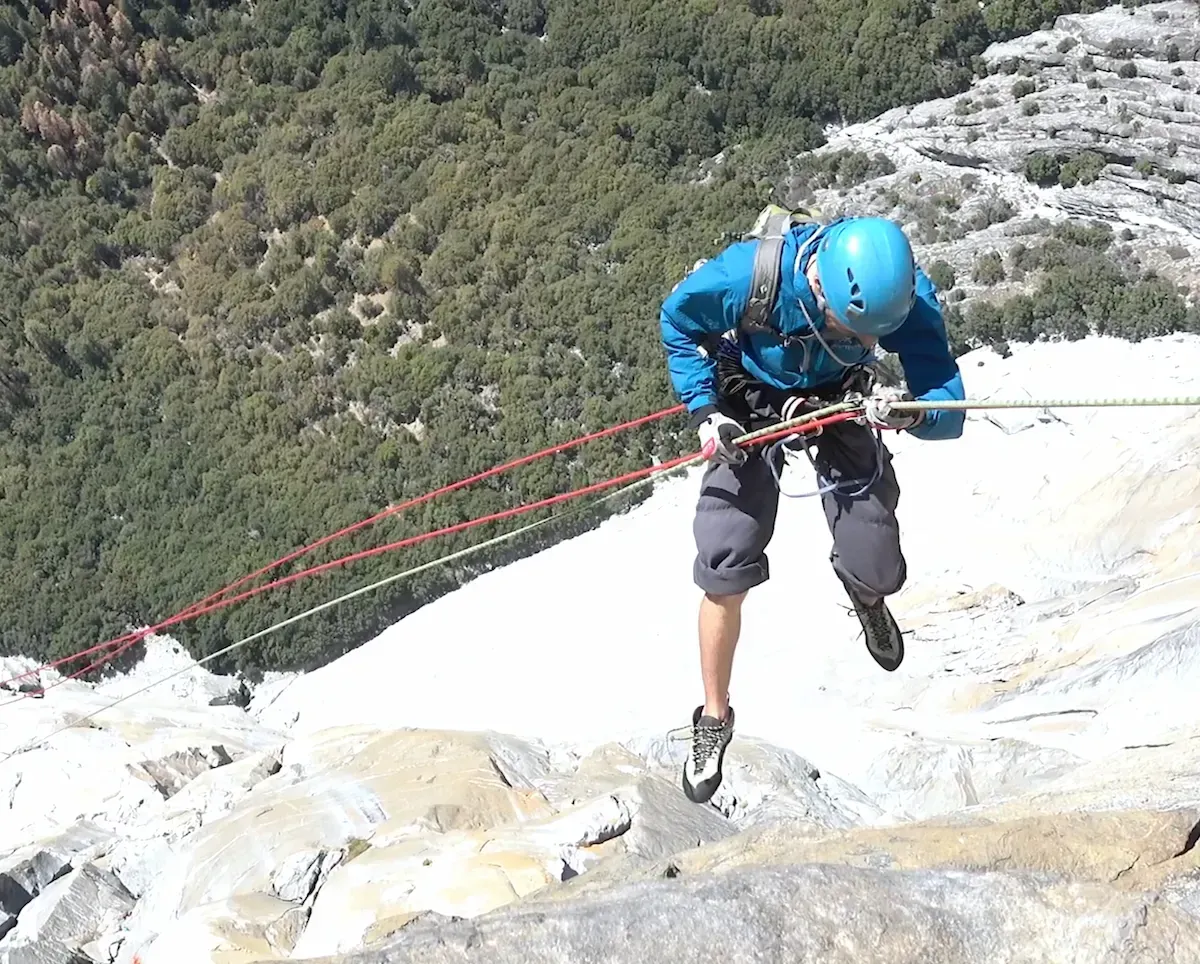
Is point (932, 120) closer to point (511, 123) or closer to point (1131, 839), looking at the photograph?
point (511, 123)

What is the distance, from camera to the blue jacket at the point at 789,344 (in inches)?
190

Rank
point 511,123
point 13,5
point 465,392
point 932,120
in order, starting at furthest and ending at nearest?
1. point 13,5
2. point 511,123
3. point 932,120
4. point 465,392

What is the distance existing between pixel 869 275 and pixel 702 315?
875 mm

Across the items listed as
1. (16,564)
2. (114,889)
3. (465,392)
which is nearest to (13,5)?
(16,564)

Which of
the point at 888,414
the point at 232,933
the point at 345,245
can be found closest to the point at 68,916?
the point at 232,933

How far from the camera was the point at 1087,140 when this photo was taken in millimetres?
25078

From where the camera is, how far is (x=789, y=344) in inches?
200

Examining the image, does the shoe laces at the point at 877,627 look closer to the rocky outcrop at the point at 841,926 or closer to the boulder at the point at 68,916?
the rocky outcrop at the point at 841,926

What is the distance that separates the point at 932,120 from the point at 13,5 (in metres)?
29.6

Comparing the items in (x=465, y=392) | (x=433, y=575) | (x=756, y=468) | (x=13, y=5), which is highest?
(x=13, y=5)

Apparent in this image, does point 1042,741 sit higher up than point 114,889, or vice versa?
point 1042,741

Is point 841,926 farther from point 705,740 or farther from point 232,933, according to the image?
point 232,933

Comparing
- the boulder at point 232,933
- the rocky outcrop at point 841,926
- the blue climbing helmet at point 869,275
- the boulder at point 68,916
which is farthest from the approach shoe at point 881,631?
the boulder at point 68,916

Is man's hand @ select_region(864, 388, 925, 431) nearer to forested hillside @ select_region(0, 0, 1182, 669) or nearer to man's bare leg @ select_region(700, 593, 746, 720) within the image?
man's bare leg @ select_region(700, 593, 746, 720)
